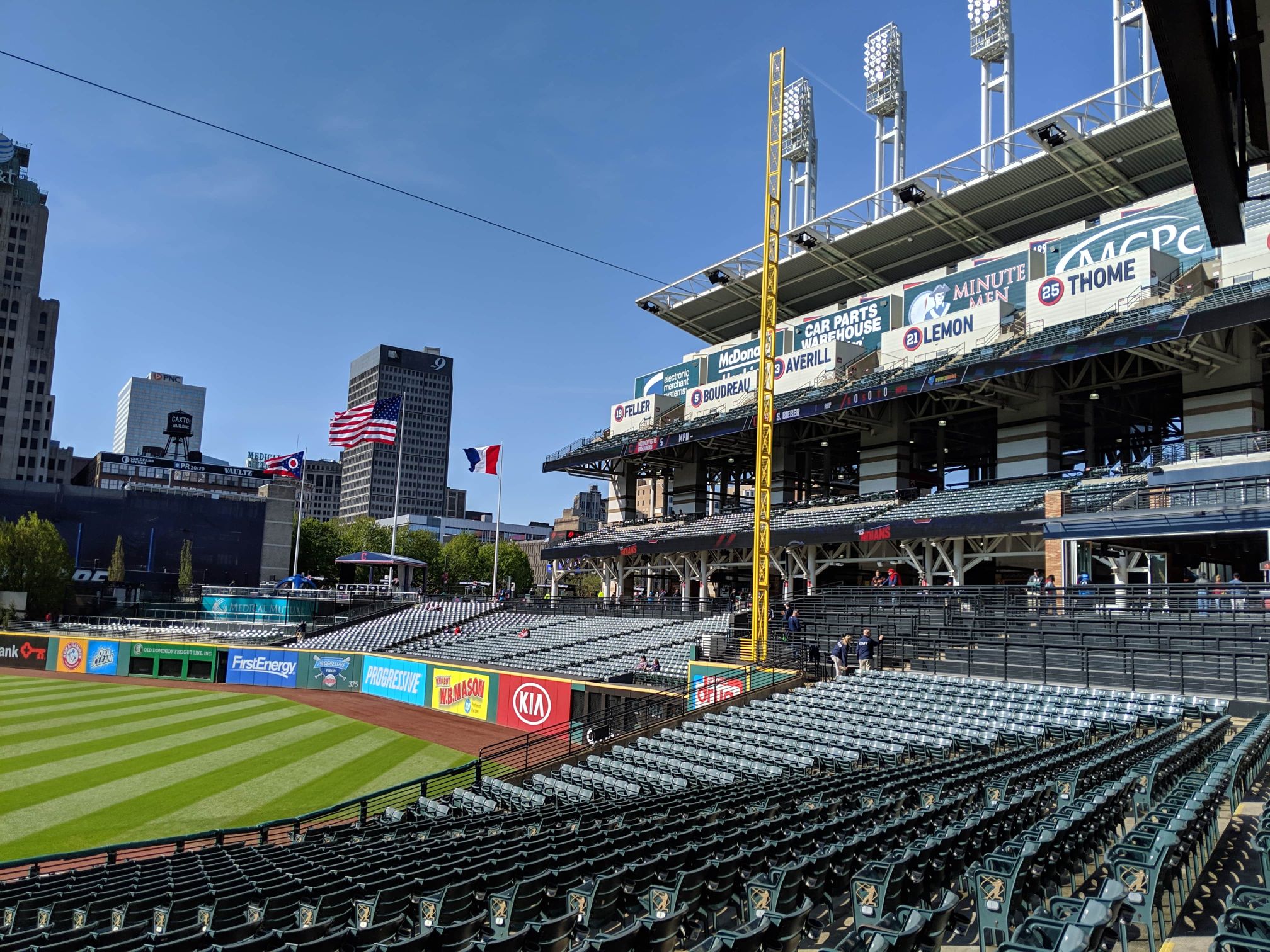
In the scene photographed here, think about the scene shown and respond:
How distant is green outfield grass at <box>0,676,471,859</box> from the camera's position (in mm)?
18141

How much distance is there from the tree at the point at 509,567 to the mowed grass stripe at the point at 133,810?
91.8 meters

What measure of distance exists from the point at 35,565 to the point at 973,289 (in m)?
58.1

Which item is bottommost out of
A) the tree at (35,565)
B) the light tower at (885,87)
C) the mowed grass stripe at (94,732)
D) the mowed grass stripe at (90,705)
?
the mowed grass stripe at (90,705)

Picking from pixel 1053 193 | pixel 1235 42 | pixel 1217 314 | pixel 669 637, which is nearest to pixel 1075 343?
pixel 1217 314

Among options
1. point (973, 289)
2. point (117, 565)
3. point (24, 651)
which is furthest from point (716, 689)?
Result: point (117, 565)

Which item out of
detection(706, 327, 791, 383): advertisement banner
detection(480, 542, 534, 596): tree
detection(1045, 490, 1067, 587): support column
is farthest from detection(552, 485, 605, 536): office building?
detection(1045, 490, 1067, 587): support column

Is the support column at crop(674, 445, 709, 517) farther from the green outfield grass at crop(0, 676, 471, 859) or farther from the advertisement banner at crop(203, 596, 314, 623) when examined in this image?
the green outfield grass at crop(0, 676, 471, 859)

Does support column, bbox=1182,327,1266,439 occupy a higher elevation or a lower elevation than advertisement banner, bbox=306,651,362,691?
higher

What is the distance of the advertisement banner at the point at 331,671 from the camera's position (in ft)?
135

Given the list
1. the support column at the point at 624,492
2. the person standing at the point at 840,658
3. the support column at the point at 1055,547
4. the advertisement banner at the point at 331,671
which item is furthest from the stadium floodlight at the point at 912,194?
the advertisement banner at the point at 331,671

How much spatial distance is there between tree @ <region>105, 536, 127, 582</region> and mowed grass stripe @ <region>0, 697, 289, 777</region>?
3669 cm

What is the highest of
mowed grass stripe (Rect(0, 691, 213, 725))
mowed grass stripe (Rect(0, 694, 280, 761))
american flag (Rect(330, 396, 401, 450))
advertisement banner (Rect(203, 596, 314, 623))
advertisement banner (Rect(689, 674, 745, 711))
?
american flag (Rect(330, 396, 401, 450))

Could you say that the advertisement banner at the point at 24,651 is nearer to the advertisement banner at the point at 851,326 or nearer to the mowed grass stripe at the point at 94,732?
the mowed grass stripe at the point at 94,732

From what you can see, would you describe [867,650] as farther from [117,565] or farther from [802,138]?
[117,565]
